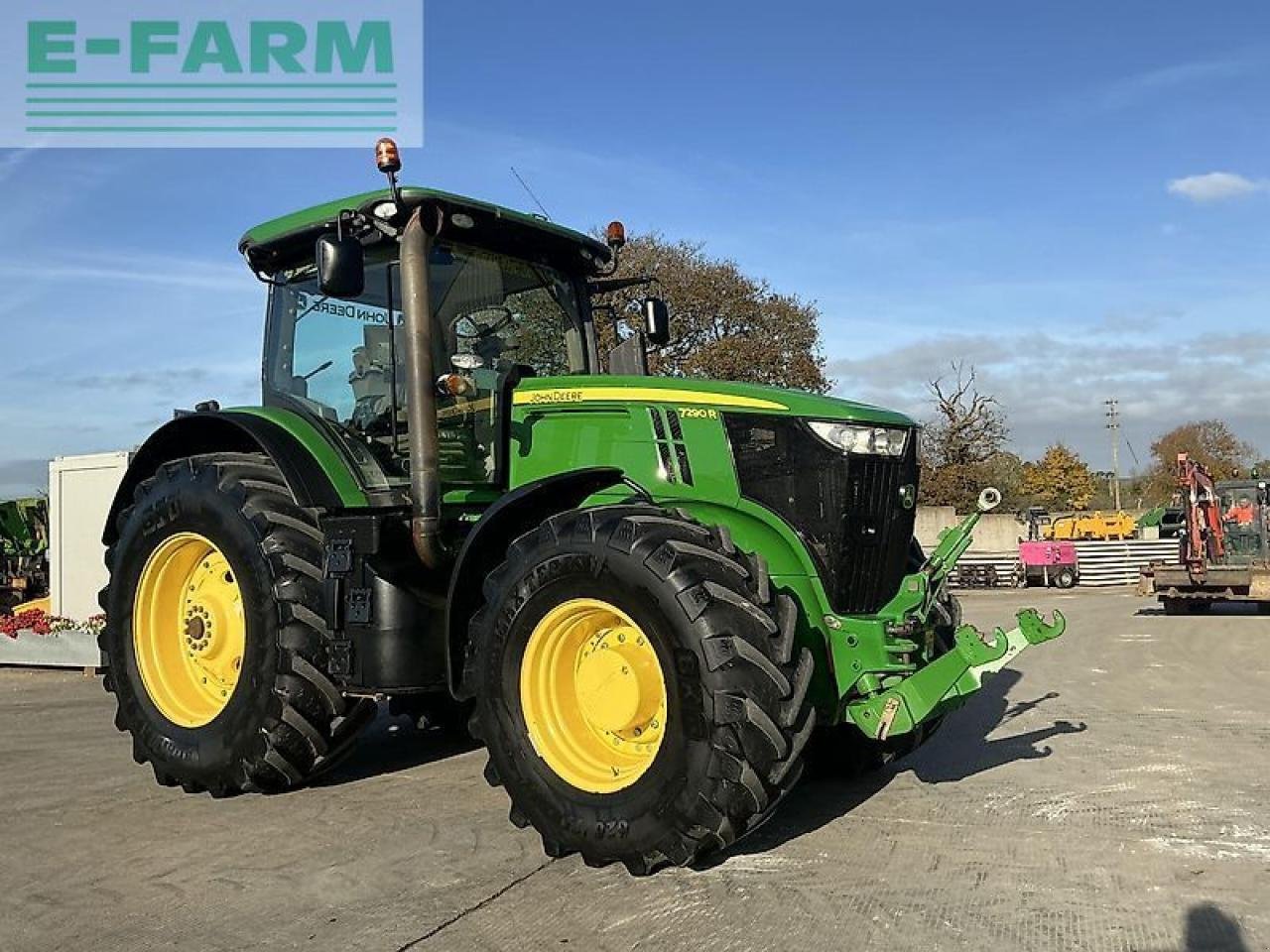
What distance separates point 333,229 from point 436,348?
3.12 feet

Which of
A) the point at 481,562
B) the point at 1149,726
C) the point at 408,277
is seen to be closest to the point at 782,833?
the point at 481,562

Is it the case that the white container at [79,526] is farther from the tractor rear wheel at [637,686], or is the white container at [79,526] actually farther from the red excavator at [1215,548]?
the red excavator at [1215,548]

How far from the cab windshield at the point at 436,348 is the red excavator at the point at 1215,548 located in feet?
53.4

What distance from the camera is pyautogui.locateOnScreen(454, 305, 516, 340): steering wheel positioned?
581 centimetres

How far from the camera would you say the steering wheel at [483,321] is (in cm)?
581

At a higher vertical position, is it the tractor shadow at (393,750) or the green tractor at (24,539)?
the green tractor at (24,539)

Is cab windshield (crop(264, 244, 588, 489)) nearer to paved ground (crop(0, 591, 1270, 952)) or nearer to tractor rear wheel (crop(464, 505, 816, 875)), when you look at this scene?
tractor rear wheel (crop(464, 505, 816, 875))

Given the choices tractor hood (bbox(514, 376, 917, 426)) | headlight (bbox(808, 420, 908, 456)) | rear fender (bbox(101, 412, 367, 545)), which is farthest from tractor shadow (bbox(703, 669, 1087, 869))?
rear fender (bbox(101, 412, 367, 545))

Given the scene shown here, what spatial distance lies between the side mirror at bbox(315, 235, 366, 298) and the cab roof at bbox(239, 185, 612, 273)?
1.55ft

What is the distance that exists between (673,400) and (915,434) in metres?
1.25

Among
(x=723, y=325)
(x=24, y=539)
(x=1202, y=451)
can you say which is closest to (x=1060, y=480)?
(x=1202, y=451)

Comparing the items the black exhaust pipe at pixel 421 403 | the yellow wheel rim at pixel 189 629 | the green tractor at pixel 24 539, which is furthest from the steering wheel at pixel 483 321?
the green tractor at pixel 24 539

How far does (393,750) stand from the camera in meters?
6.96

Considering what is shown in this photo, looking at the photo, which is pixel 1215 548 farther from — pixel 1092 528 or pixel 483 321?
pixel 483 321
